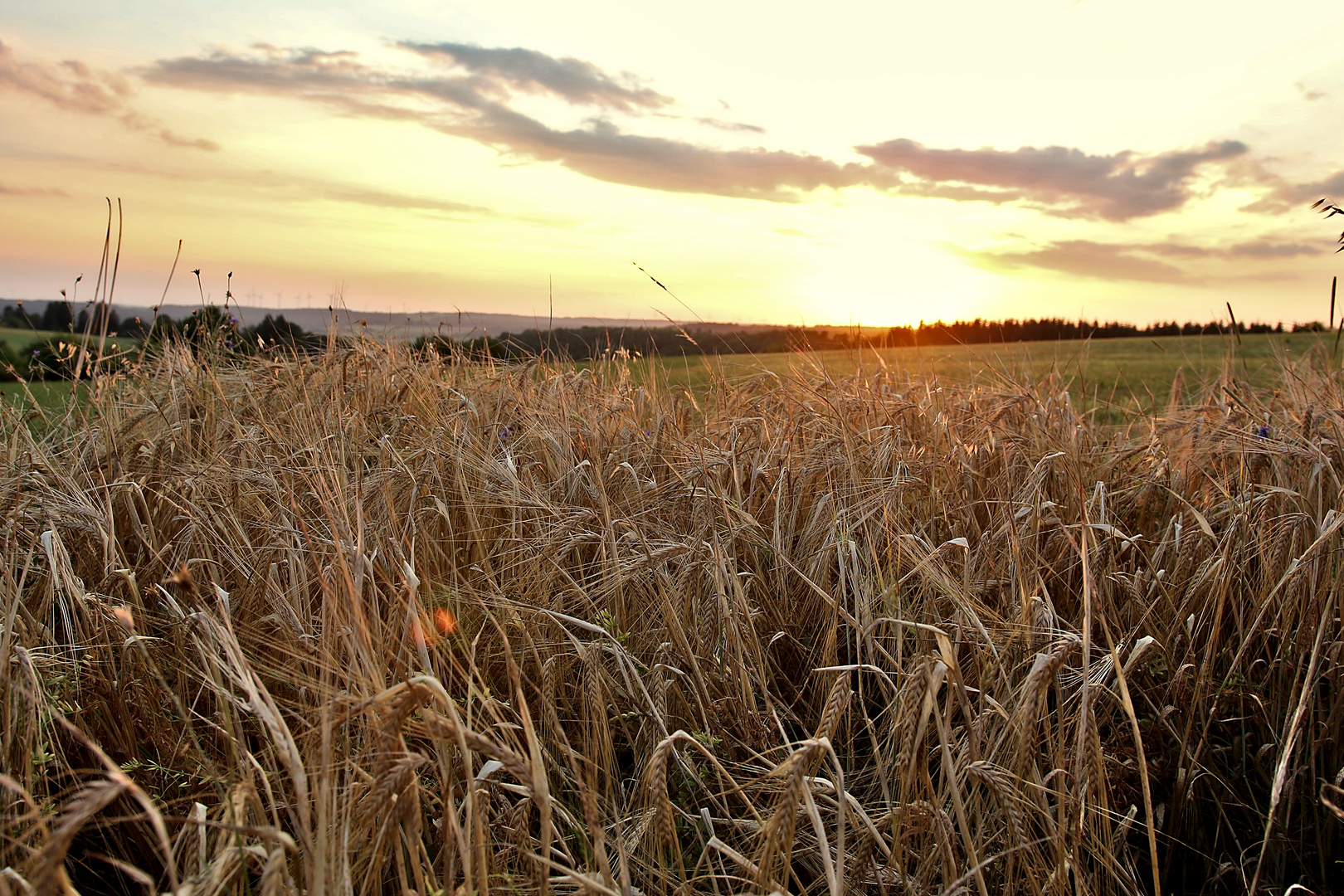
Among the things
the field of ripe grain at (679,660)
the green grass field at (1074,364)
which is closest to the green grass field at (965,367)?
the green grass field at (1074,364)

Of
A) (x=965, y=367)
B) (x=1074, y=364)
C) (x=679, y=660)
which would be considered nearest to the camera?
(x=679, y=660)

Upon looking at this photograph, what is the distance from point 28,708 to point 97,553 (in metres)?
1.53

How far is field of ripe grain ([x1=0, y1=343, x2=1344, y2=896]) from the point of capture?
4.78 ft

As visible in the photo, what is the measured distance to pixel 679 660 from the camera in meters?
2.35

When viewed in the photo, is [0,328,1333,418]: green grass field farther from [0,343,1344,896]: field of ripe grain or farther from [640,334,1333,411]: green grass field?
[0,343,1344,896]: field of ripe grain

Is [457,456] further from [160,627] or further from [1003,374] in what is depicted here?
[1003,374]

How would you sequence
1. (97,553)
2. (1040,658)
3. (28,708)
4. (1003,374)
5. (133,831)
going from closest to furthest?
1. (1040,658)
2. (28,708)
3. (133,831)
4. (97,553)
5. (1003,374)

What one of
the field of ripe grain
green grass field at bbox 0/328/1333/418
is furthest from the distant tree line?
the field of ripe grain

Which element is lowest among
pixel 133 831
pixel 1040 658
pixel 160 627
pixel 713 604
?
pixel 133 831

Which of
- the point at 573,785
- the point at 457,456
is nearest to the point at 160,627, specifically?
the point at 457,456

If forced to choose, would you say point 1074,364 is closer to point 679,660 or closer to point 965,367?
point 965,367

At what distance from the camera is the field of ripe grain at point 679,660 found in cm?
146

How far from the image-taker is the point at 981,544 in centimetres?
252

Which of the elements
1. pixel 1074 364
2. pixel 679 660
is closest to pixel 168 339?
pixel 679 660
